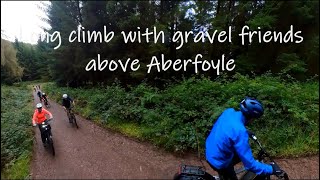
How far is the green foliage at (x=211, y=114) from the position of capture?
305 inches

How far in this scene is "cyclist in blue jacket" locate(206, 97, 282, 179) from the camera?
11.4 feet

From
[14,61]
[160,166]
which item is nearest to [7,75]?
[14,61]

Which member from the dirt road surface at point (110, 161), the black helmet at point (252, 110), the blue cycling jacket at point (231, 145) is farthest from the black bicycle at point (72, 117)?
the black helmet at point (252, 110)

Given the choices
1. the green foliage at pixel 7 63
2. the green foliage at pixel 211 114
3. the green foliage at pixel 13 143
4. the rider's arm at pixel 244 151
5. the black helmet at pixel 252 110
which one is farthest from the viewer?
the green foliage at pixel 211 114

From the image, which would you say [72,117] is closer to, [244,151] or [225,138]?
[225,138]

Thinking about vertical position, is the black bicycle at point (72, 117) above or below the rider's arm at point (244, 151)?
below

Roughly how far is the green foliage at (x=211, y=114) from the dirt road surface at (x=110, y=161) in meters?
0.46

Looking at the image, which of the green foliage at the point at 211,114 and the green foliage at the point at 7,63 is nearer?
the green foliage at the point at 7,63

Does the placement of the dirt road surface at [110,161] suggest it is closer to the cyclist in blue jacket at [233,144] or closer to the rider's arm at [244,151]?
the cyclist in blue jacket at [233,144]

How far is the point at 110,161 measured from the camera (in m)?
7.99

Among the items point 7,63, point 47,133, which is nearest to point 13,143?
point 47,133

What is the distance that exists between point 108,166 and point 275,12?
39.3ft

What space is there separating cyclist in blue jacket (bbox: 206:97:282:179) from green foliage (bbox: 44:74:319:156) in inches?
156

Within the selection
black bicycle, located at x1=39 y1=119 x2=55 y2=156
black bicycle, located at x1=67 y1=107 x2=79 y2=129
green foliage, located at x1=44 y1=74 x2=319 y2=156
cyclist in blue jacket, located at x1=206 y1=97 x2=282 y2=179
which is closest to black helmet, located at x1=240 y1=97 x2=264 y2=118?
cyclist in blue jacket, located at x1=206 y1=97 x2=282 y2=179
